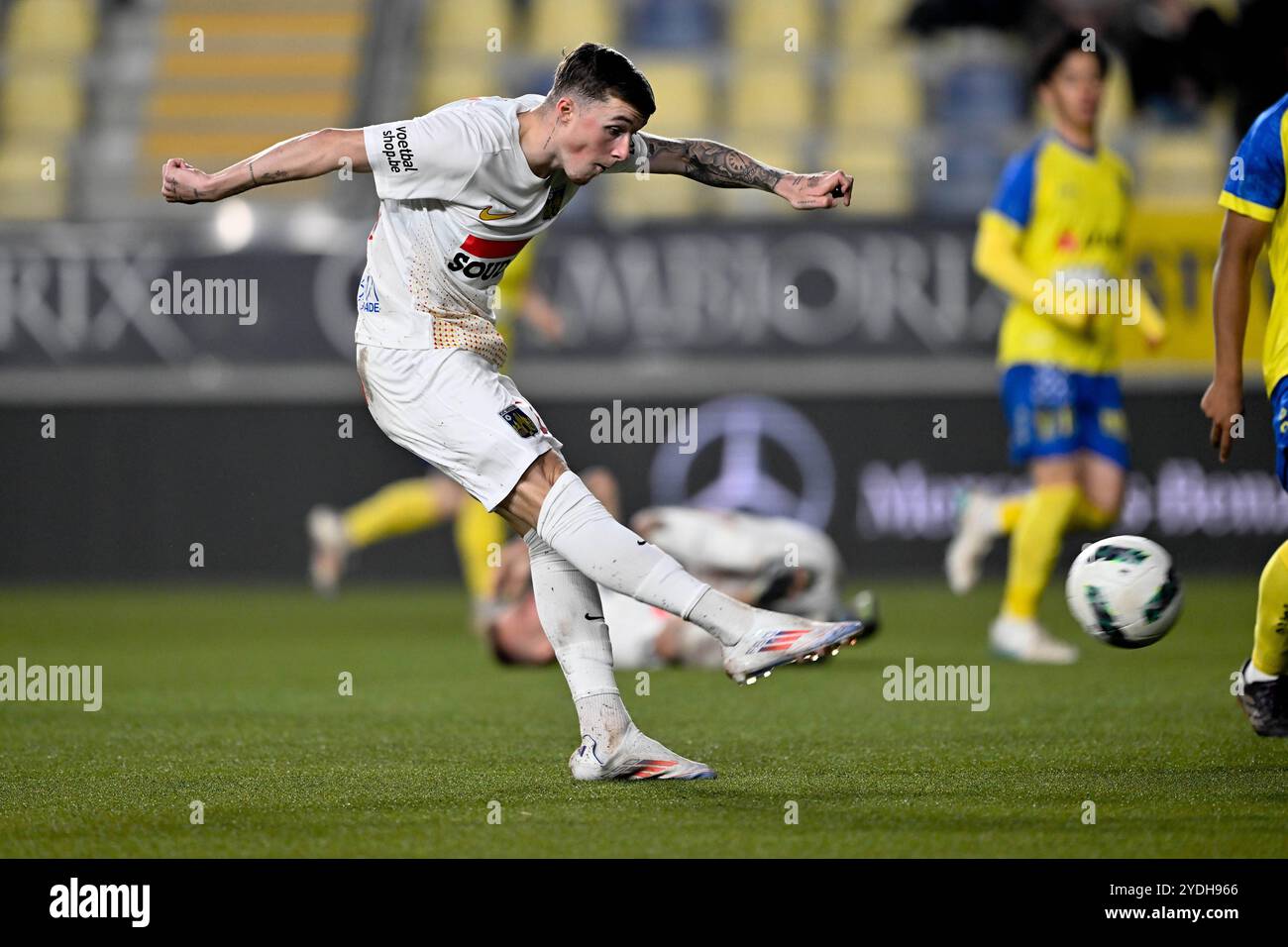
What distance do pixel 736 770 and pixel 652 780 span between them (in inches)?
11.7

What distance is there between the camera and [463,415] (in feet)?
14.7

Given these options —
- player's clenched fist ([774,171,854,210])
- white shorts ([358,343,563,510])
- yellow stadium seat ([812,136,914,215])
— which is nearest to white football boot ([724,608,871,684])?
white shorts ([358,343,563,510])

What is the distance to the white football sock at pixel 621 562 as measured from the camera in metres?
4.36

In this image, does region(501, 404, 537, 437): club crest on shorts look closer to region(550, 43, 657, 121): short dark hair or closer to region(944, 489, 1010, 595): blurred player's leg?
region(550, 43, 657, 121): short dark hair

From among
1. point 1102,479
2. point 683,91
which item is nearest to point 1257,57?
point 683,91

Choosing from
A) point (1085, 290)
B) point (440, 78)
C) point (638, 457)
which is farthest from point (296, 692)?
point (440, 78)

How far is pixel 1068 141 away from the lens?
8.00 m

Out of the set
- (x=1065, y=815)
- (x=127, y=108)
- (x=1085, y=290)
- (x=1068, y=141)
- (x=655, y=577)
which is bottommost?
(x=1065, y=815)

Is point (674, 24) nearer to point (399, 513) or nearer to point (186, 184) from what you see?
point (399, 513)

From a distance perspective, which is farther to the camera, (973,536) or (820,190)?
(973,536)

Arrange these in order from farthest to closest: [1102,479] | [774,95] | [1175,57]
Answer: [774,95]
[1175,57]
[1102,479]

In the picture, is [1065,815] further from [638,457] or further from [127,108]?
[127,108]

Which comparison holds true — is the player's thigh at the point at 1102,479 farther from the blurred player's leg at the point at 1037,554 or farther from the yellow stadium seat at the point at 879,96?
the yellow stadium seat at the point at 879,96

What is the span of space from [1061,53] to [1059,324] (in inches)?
43.4
